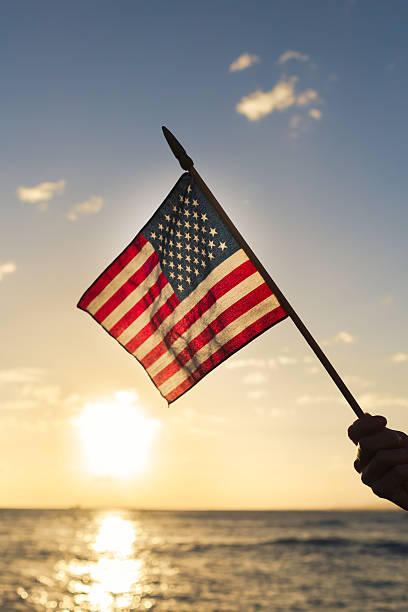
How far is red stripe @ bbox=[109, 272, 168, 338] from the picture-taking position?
4730 millimetres

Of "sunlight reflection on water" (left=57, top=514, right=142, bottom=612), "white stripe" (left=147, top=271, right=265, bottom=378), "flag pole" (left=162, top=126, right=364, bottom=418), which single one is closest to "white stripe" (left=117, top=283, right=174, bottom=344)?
"white stripe" (left=147, top=271, right=265, bottom=378)

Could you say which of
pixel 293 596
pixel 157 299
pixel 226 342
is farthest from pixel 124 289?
pixel 293 596

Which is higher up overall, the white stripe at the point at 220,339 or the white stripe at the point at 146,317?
the white stripe at the point at 146,317

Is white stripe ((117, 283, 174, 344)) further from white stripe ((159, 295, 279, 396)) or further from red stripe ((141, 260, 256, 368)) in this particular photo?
white stripe ((159, 295, 279, 396))

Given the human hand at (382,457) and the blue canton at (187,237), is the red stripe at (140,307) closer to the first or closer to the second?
the blue canton at (187,237)

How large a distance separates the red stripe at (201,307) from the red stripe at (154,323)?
131 millimetres

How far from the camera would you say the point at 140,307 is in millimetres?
4875

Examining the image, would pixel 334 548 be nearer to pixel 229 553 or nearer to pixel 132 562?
pixel 229 553

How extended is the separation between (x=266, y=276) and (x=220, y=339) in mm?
1045

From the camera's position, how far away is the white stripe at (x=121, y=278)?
474 centimetres

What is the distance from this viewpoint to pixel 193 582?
2572 centimetres

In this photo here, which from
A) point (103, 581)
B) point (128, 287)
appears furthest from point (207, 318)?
point (103, 581)

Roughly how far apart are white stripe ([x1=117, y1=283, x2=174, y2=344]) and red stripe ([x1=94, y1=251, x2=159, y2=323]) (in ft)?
0.72

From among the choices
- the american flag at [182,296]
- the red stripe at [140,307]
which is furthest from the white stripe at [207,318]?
the red stripe at [140,307]
